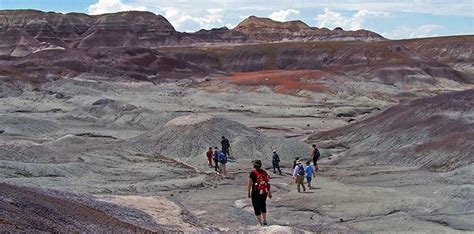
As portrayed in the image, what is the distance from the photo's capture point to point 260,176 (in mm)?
15016

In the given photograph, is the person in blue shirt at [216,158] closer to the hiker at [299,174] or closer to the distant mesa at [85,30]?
the hiker at [299,174]

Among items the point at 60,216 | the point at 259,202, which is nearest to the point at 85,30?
the point at 259,202

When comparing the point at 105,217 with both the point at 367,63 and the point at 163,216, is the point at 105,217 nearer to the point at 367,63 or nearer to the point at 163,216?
the point at 163,216

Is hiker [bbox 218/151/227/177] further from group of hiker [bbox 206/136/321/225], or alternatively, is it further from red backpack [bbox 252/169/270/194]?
red backpack [bbox 252/169/270/194]

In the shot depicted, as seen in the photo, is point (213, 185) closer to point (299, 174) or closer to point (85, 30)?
point (299, 174)

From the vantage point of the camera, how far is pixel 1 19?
6781 inches

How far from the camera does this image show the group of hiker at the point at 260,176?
1505 centimetres

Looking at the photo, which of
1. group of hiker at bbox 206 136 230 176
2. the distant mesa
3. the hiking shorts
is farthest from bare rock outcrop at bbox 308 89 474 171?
the distant mesa

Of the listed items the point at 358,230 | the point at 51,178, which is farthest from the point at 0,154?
the point at 358,230

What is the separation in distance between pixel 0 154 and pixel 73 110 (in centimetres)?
3444

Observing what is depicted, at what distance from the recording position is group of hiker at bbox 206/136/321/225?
15.1m

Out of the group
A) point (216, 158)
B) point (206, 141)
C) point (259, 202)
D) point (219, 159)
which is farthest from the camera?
point (206, 141)

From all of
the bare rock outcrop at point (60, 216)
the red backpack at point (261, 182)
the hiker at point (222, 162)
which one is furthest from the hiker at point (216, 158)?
the red backpack at point (261, 182)

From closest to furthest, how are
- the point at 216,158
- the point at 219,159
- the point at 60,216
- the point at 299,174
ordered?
the point at 60,216 < the point at 299,174 < the point at 219,159 < the point at 216,158
